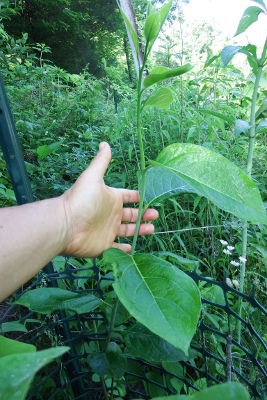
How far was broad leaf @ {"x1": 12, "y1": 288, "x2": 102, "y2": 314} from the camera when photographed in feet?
2.37

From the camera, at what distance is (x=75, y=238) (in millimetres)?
875

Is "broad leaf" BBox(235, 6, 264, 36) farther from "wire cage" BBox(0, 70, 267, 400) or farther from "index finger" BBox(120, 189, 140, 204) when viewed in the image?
"wire cage" BBox(0, 70, 267, 400)

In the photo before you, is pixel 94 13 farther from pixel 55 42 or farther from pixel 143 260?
pixel 143 260

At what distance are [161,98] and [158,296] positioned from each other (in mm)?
374

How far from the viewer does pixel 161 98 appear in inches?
24.2

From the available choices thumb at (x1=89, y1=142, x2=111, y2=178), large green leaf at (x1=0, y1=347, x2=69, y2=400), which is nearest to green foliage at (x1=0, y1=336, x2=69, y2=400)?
large green leaf at (x1=0, y1=347, x2=69, y2=400)

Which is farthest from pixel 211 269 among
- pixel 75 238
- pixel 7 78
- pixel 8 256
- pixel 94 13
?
pixel 94 13

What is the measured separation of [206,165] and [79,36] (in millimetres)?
12387

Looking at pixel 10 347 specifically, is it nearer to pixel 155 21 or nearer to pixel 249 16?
pixel 155 21

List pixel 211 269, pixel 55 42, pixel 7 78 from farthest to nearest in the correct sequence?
pixel 55 42
pixel 7 78
pixel 211 269

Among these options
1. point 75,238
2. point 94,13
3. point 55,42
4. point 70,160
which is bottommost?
point 70,160

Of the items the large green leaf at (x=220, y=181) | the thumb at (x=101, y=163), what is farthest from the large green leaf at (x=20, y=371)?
the thumb at (x=101, y=163)

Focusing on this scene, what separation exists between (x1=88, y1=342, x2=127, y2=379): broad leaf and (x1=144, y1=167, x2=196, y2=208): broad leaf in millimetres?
392

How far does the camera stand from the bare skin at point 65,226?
66 centimetres
